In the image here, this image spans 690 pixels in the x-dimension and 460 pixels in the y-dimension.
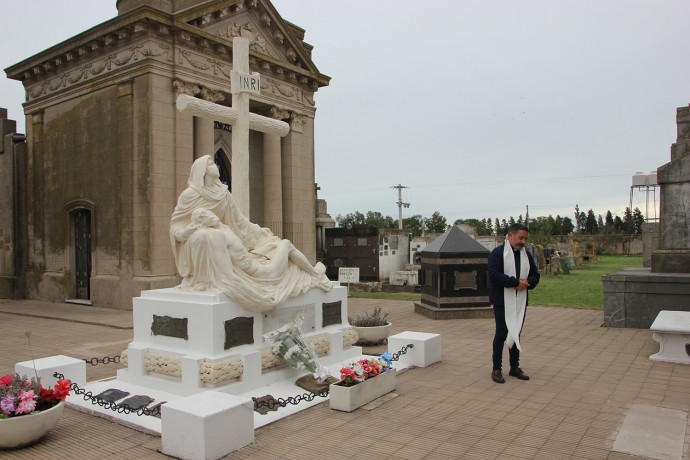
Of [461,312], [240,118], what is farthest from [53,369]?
[461,312]

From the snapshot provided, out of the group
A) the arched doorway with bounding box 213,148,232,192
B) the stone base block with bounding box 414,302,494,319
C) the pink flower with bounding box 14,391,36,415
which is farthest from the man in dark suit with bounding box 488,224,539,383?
the arched doorway with bounding box 213,148,232,192

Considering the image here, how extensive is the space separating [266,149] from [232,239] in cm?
1175

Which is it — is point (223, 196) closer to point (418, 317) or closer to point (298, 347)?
point (298, 347)

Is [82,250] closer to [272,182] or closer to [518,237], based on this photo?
[272,182]

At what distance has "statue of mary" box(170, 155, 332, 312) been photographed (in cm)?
592

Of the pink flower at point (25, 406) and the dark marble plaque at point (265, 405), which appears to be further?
the dark marble plaque at point (265, 405)

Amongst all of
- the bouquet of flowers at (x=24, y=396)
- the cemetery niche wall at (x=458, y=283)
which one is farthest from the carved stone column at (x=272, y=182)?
the bouquet of flowers at (x=24, y=396)

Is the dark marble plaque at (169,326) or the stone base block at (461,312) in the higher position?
the dark marble plaque at (169,326)

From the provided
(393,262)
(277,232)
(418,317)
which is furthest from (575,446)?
(393,262)

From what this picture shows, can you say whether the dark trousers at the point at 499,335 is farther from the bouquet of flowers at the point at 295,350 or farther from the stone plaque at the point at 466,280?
the stone plaque at the point at 466,280

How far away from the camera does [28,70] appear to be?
16.8m

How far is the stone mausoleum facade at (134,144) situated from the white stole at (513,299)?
9.81 m

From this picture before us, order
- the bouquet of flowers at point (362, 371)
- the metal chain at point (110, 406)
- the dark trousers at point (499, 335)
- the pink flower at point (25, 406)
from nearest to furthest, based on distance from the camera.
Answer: the pink flower at point (25, 406), the metal chain at point (110, 406), the bouquet of flowers at point (362, 371), the dark trousers at point (499, 335)

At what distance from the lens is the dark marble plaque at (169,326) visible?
5.87 metres
